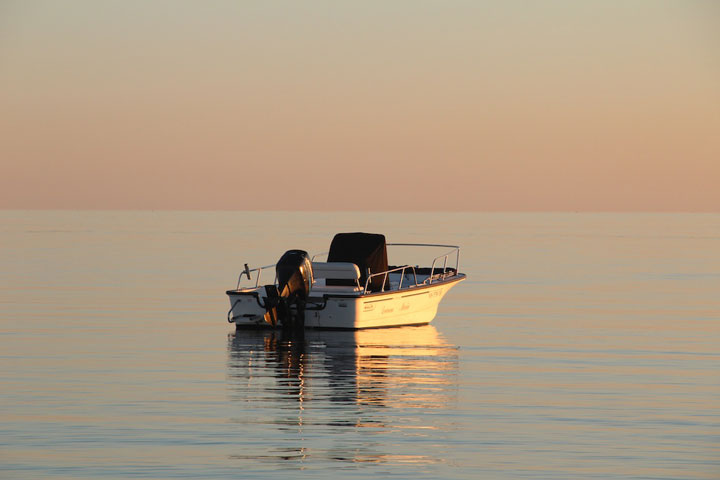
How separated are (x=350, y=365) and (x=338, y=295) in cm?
663

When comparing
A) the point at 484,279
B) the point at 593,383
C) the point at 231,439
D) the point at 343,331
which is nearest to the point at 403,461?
the point at 231,439

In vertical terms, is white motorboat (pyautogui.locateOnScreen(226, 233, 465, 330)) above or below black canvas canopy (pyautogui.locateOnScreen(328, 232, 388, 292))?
below

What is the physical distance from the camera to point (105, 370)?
25.2 meters

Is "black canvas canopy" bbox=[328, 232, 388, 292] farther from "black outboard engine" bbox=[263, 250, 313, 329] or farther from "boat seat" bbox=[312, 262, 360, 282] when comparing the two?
"black outboard engine" bbox=[263, 250, 313, 329]

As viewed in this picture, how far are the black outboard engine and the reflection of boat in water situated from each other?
0.48 meters

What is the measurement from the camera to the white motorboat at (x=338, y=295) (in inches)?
1300

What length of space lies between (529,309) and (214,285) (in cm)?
1664

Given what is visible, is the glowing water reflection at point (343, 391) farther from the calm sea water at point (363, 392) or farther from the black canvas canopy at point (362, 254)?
the black canvas canopy at point (362, 254)

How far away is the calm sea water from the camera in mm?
16312

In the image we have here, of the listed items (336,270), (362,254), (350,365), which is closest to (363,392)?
(350,365)

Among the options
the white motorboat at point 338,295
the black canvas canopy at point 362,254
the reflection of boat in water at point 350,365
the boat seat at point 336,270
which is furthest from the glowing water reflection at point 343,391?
the black canvas canopy at point 362,254

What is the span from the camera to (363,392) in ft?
73.6

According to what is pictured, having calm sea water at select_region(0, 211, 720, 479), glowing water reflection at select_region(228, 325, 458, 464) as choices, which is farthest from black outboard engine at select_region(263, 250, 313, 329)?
calm sea water at select_region(0, 211, 720, 479)

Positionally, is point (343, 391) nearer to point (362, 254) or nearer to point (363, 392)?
point (363, 392)
